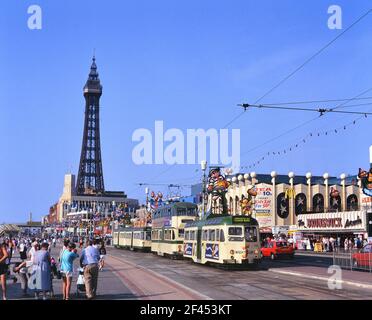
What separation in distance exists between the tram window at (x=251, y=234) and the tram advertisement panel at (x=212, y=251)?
191 cm

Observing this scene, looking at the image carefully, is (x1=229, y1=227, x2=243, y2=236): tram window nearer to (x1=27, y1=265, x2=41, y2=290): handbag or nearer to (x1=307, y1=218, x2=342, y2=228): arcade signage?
(x1=27, y1=265, x2=41, y2=290): handbag

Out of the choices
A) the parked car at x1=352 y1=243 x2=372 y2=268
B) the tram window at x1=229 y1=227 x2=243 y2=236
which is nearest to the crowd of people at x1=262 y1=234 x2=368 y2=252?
the parked car at x1=352 y1=243 x2=372 y2=268

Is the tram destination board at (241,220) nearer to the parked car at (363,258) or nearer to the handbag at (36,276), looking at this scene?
the parked car at (363,258)

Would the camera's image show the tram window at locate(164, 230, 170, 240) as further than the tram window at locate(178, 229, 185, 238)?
Yes

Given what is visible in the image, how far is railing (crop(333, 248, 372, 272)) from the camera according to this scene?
95.7ft

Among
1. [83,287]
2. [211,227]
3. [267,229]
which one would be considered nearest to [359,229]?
[267,229]

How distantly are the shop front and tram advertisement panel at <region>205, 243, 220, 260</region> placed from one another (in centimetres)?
2315

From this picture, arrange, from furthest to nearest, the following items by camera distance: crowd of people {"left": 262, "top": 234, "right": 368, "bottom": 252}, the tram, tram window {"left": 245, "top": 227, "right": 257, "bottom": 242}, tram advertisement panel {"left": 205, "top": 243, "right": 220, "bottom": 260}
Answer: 1. the tram
2. crowd of people {"left": 262, "top": 234, "right": 368, "bottom": 252}
3. tram advertisement panel {"left": 205, "top": 243, "right": 220, "bottom": 260}
4. tram window {"left": 245, "top": 227, "right": 257, "bottom": 242}

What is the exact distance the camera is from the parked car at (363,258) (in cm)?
2901

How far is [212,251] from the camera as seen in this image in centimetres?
3247
